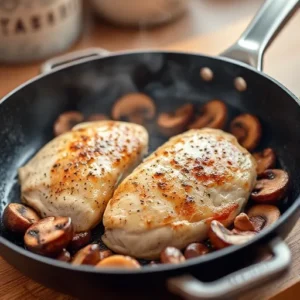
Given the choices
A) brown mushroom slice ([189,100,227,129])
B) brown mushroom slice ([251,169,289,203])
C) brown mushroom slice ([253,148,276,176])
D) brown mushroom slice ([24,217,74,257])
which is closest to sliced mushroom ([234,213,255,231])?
brown mushroom slice ([251,169,289,203])

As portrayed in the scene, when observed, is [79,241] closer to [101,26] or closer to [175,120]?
[175,120]

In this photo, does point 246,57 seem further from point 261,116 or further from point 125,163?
point 125,163

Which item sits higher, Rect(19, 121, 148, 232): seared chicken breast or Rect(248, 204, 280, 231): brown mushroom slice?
Rect(248, 204, 280, 231): brown mushroom slice

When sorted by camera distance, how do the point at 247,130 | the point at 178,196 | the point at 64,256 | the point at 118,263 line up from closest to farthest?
the point at 118,263 < the point at 64,256 < the point at 178,196 < the point at 247,130

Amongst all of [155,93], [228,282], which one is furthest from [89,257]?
[155,93]

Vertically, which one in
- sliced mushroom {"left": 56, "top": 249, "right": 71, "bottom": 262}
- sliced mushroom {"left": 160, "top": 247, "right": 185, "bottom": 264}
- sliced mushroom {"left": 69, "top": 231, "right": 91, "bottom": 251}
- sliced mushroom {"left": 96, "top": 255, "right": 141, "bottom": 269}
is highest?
sliced mushroom {"left": 160, "top": 247, "right": 185, "bottom": 264}

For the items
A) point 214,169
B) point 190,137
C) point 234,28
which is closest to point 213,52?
point 234,28

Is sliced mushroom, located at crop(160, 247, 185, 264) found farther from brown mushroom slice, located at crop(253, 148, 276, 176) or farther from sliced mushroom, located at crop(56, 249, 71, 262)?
brown mushroom slice, located at crop(253, 148, 276, 176)
